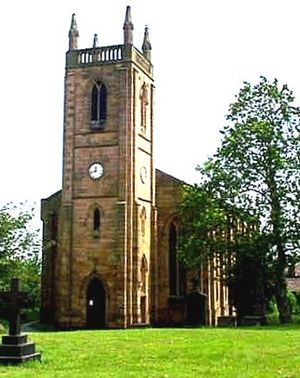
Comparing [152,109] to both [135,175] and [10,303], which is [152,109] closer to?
[135,175]

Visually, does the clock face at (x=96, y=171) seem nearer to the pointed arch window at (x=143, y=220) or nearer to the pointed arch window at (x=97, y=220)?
the pointed arch window at (x=97, y=220)

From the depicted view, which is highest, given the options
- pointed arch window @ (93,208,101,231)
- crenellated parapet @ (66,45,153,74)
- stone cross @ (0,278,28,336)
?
crenellated parapet @ (66,45,153,74)

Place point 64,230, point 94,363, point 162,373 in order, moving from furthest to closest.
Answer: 1. point 64,230
2. point 94,363
3. point 162,373

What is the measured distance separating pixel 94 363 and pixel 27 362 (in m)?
1.58

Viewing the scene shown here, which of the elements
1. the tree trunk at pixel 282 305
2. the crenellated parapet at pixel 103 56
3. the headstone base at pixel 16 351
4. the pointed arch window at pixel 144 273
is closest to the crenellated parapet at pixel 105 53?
the crenellated parapet at pixel 103 56

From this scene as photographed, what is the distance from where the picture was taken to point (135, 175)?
148ft

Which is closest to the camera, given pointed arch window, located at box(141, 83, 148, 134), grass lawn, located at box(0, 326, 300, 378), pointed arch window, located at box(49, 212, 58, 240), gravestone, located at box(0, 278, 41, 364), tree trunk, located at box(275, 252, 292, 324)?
grass lawn, located at box(0, 326, 300, 378)

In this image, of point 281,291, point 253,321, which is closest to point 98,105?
point 281,291

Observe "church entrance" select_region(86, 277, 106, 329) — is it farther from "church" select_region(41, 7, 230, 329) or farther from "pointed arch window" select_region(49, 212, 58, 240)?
"pointed arch window" select_region(49, 212, 58, 240)

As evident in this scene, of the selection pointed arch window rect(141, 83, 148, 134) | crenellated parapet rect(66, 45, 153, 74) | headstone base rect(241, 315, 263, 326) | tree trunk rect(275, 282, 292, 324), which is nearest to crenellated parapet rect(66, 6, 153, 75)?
crenellated parapet rect(66, 45, 153, 74)

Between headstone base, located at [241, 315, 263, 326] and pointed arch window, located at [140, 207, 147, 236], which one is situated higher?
pointed arch window, located at [140, 207, 147, 236]

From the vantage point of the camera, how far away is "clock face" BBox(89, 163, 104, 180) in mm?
45469

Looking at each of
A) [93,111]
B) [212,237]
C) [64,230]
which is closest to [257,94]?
[212,237]

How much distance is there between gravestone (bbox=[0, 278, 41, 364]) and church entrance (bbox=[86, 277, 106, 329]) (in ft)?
84.4
